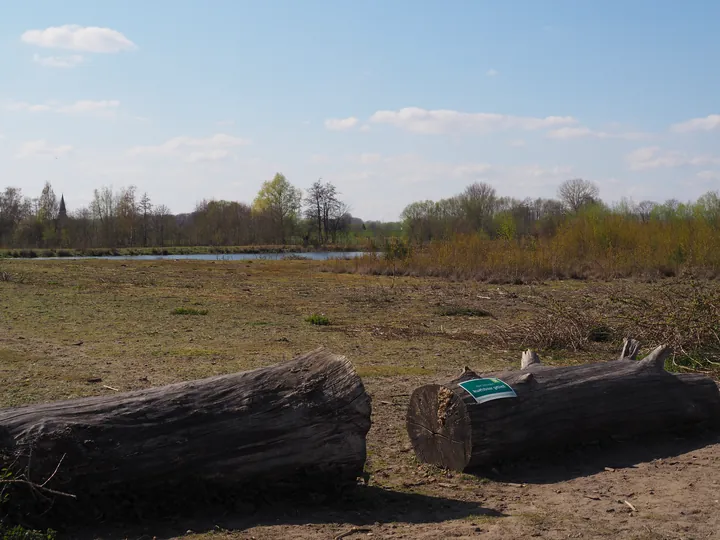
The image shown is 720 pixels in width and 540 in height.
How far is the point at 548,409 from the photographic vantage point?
589cm

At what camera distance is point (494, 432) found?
5543mm

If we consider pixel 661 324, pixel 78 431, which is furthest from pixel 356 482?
pixel 661 324

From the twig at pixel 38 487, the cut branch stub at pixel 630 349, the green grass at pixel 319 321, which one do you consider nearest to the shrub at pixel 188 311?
the green grass at pixel 319 321

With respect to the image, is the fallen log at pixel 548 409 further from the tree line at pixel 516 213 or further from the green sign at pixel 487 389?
the tree line at pixel 516 213

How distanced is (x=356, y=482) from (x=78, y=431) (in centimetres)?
183

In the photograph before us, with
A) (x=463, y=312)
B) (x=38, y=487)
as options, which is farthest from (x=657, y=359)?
(x=463, y=312)

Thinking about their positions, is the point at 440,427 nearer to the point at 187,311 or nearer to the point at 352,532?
the point at 352,532

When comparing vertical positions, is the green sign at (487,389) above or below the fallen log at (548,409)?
above

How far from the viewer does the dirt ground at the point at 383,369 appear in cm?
445

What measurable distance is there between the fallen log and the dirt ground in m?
0.17

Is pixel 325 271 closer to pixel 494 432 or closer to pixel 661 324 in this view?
pixel 661 324

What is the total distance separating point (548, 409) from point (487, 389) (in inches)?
24.1

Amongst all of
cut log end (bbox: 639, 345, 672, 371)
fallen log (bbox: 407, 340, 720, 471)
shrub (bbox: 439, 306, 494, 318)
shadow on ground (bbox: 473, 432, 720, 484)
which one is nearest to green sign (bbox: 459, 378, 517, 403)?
fallen log (bbox: 407, 340, 720, 471)

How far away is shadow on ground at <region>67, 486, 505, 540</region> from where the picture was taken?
4.30 meters
